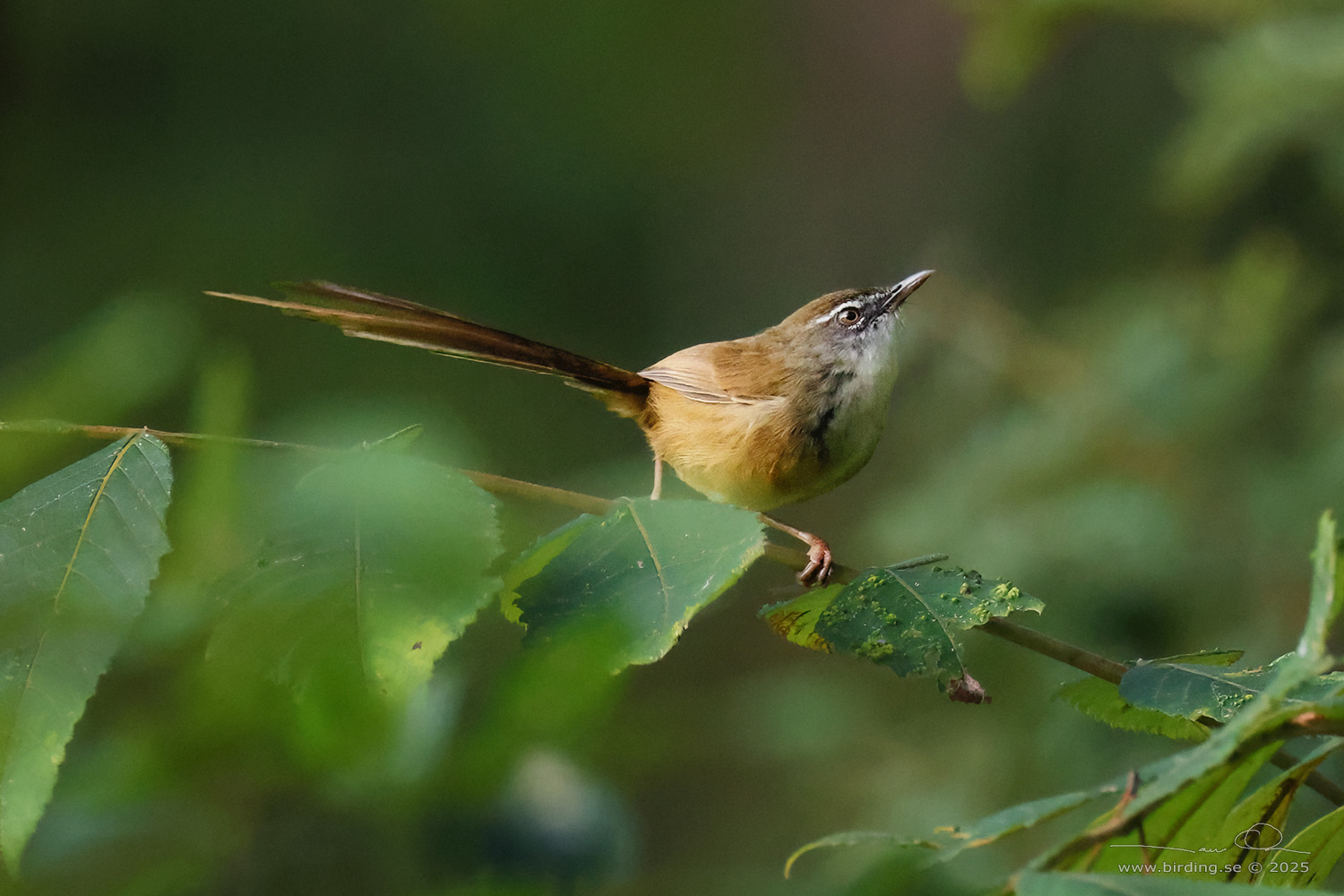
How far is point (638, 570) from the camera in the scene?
1.19 metres

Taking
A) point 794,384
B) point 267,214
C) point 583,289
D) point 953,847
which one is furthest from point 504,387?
point 953,847

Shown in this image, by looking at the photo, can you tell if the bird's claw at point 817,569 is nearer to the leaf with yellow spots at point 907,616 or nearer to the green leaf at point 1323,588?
the leaf with yellow spots at point 907,616

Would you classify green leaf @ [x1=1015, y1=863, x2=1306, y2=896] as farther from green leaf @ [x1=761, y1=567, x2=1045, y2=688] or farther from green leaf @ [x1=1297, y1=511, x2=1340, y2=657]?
green leaf @ [x1=761, y1=567, x2=1045, y2=688]

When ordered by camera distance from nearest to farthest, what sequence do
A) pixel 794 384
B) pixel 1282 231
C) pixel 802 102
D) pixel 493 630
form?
pixel 794 384
pixel 1282 231
pixel 493 630
pixel 802 102

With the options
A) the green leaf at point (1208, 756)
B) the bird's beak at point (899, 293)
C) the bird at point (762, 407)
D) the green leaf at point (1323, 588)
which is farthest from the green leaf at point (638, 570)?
the bird's beak at point (899, 293)

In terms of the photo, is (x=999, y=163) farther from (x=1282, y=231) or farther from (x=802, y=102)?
(x=1282, y=231)

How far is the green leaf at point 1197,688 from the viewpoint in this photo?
115 centimetres

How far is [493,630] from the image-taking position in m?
4.62

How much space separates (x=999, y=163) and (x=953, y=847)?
707 centimetres

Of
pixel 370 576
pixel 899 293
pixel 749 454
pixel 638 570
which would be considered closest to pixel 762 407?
pixel 749 454

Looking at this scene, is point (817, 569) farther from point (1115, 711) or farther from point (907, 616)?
point (1115, 711)

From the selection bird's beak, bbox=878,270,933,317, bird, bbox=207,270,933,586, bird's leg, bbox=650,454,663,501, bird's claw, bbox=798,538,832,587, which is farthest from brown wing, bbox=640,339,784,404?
bird's claw, bbox=798,538,832,587

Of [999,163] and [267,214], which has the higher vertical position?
[999,163]

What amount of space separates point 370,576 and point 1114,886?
2.35ft
